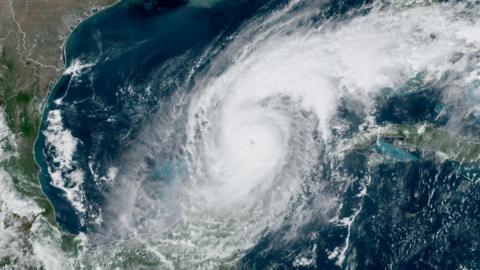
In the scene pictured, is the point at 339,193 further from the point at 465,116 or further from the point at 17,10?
the point at 17,10

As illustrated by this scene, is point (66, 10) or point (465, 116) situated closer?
point (465, 116)

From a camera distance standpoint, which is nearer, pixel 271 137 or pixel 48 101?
pixel 271 137

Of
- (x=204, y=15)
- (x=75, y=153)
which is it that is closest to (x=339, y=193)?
(x=204, y=15)

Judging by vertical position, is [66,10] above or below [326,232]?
above

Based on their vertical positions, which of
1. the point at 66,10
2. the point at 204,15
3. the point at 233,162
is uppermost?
the point at 66,10

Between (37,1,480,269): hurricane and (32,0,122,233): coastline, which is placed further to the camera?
(32,0,122,233): coastline

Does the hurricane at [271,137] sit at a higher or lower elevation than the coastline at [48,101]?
lower

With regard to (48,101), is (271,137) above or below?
below

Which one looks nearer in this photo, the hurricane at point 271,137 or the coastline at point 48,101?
the hurricane at point 271,137
